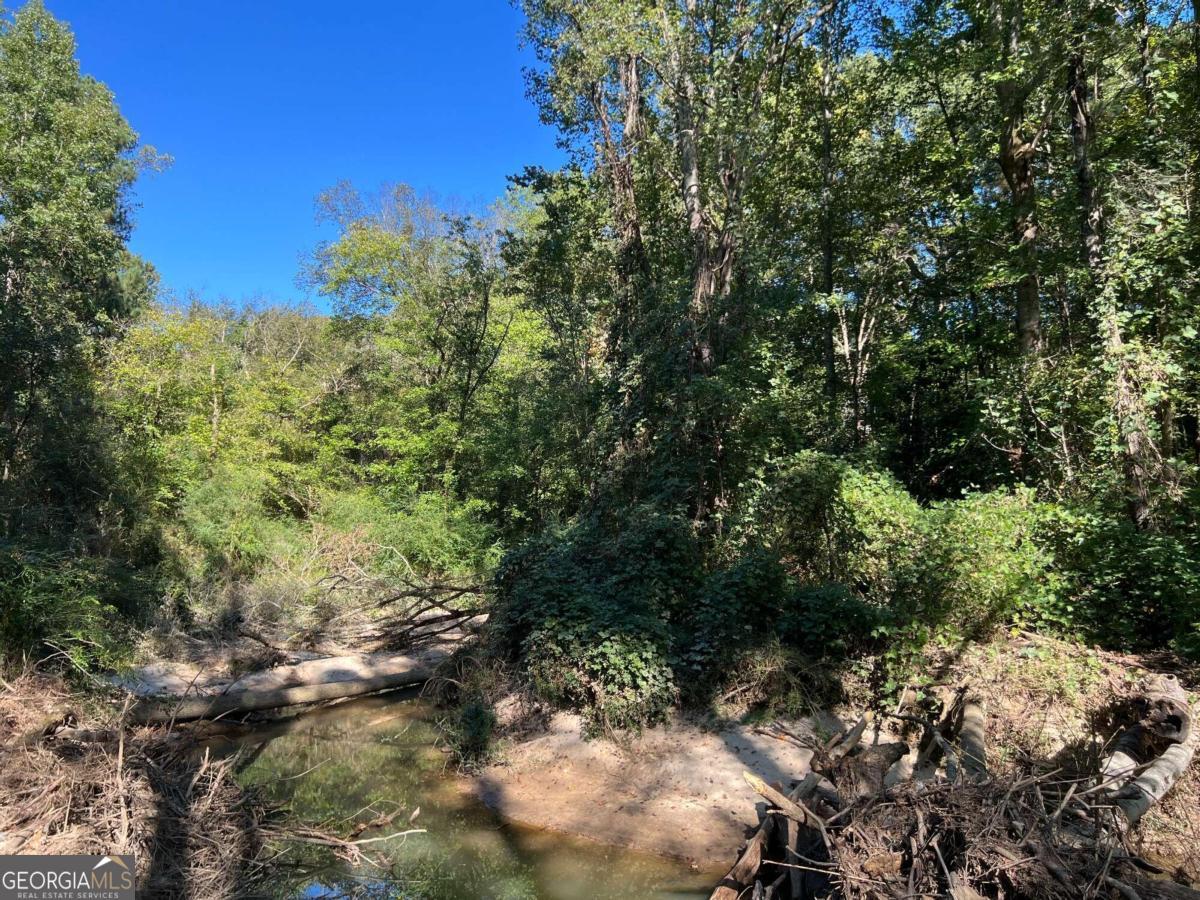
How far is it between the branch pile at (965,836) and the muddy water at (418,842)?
142cm

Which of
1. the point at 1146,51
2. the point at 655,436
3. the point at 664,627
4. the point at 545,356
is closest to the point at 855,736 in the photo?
the point at 664,627

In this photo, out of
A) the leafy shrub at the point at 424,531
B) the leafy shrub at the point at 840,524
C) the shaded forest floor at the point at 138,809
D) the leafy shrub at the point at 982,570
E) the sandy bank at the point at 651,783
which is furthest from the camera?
the leafy shrub at the point at 424,531

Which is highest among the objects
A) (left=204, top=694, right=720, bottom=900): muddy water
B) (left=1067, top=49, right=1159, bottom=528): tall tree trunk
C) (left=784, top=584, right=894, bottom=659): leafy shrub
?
(left=1067, top=49, right=1159, bottom=528): tall tree trunk

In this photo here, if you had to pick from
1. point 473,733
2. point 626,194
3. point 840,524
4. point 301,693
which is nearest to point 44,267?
point 301,693

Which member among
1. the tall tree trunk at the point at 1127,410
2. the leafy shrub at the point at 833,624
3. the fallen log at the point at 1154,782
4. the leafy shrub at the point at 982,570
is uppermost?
the tall tree trunk at the point at 1127,410

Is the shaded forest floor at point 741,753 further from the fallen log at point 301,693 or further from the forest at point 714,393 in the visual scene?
the fallen log at point 301,693

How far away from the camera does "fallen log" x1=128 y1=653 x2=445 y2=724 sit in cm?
891

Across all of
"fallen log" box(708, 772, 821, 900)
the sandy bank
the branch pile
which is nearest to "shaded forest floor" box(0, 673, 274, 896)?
the sandy bank

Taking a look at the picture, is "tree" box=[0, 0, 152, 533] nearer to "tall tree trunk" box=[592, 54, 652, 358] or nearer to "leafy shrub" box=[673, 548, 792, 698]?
"tall tree trunk" box=[592, 54, 652, 358]

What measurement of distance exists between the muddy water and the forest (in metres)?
1.10

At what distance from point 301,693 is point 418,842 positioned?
5.04 m

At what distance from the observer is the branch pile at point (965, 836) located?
11.9 ft

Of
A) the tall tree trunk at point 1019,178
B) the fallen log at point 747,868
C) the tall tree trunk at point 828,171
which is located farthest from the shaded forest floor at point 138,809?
the tall tree trunk at point 1019,178

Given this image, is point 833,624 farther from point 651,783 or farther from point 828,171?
point 828,171
